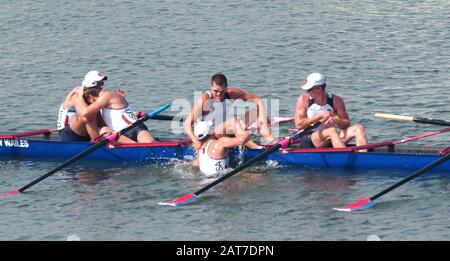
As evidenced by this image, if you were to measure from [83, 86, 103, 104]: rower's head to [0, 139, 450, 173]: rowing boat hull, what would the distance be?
3.33 ft

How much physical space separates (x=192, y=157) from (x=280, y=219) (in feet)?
13.2

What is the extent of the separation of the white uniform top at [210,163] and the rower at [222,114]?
17 centimetres

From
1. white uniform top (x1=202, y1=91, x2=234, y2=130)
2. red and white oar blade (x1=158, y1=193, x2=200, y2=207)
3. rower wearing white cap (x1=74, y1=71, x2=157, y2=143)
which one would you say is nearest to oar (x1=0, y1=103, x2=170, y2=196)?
rower wearing white cap (x1=74, y1=71, x2=157, y2=143)

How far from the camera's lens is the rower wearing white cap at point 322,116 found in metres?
26.2

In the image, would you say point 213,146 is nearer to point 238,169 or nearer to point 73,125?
point 238,169

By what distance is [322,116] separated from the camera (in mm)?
26141

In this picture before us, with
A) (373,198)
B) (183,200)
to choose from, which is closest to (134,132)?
(183,200)

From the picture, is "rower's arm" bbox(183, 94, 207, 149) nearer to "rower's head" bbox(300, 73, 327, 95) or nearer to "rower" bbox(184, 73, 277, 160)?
"rower" bbox(184, 73, 277, 160)

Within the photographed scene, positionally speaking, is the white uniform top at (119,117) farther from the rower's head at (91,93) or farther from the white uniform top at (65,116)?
the white uniform top at (65,116)

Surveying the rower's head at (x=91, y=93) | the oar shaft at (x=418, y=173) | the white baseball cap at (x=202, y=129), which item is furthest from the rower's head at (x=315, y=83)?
the rower's head at (x=91, y=93)

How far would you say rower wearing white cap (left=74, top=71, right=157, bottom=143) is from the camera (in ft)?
90.5

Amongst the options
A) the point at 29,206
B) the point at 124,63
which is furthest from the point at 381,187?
the point at 124,63

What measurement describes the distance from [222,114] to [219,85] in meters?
0.84
